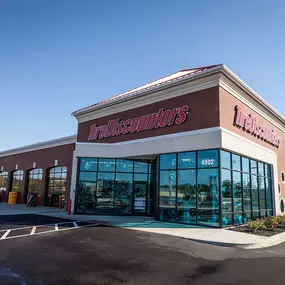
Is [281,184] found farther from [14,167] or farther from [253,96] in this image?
[14,167]

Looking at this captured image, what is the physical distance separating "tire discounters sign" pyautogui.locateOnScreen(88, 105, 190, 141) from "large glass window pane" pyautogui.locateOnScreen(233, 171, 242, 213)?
4.32 meters

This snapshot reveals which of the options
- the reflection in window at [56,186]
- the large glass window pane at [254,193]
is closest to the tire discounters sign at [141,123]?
the large glass window pane at [254,193]

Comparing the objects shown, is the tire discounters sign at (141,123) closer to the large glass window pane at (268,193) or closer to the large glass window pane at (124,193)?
the large glass window pane at (124,193)

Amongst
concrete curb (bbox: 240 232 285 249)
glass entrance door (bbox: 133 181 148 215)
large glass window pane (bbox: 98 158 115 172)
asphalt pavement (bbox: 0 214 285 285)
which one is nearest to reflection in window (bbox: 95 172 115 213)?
large glass window pane (bbox: 98 158 115 172)

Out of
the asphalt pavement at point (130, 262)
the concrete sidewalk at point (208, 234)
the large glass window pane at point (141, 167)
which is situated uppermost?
the large glass window pane at point (141, 167)

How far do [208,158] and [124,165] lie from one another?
6.59 meters

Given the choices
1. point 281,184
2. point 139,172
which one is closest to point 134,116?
point 139,172

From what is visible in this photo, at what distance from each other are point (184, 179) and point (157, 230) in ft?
11.3

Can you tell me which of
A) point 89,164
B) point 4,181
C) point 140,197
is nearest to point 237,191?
point 140,197

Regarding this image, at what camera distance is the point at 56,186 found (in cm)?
2494

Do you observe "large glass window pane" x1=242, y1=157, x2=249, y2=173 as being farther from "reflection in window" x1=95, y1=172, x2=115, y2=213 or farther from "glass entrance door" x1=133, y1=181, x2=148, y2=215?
"reflection in window" x1=95, y1=172, x2=115, y2=213

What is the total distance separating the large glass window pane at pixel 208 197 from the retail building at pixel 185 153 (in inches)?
2.0

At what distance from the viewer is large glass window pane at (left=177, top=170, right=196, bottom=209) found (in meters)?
14.3

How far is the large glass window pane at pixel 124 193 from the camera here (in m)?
18.1
